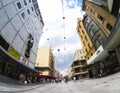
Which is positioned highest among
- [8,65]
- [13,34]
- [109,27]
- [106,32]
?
[13,34]

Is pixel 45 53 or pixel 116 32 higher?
pixel 45 53

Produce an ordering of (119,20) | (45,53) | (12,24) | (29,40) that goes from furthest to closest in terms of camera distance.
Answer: (45,53) → (29,40) → (12,24) → (119,20)

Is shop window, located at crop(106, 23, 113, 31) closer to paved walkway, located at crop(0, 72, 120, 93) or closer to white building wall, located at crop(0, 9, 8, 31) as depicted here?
paved walkway, located at crop(0, 72, 120, 93)

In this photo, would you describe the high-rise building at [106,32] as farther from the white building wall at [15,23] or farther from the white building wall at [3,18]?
the white building wall at [3,18]

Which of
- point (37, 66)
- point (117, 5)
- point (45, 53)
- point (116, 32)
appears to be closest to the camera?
point (116, 32)

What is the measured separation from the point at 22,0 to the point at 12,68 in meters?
15.4

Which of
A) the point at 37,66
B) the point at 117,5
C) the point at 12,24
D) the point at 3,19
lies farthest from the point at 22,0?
the point at 37,66

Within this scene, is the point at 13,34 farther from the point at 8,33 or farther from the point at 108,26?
the point at 108,26

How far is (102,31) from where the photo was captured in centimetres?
2819

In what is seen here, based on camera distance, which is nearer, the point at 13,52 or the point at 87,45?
the point at 13,52

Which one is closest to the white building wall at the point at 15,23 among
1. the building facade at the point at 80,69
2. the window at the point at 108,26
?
the window at the point at 108,26

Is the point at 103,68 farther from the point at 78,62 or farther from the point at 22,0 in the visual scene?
the point at 78,62

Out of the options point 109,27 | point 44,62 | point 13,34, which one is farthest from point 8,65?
point 44,62

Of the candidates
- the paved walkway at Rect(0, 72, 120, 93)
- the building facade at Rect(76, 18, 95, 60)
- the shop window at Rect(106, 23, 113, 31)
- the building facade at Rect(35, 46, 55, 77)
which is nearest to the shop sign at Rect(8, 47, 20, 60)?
the paved walkway at Rect(0, 72, 120, 93)
